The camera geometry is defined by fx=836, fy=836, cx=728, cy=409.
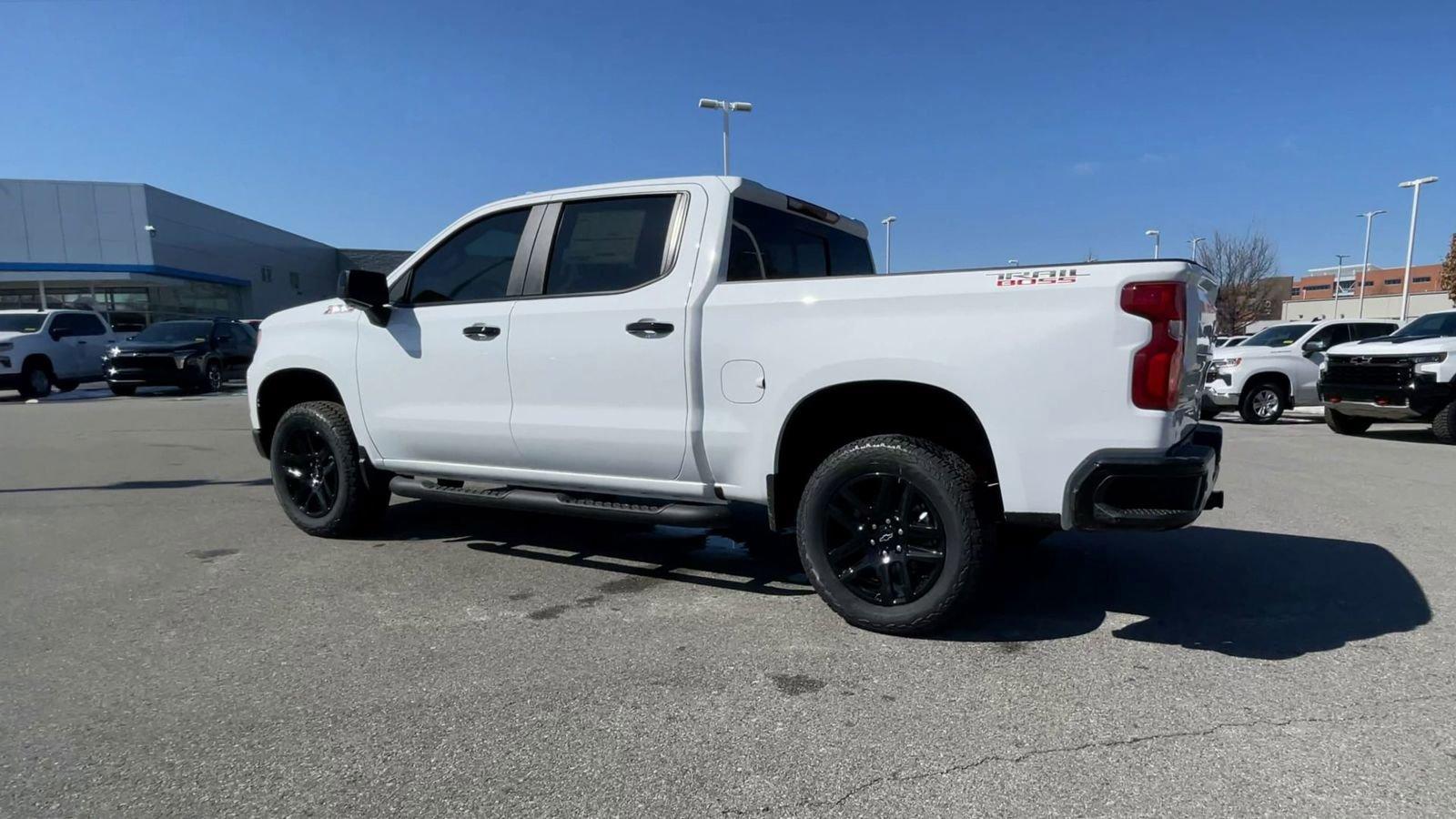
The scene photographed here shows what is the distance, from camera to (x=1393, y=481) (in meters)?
7.44

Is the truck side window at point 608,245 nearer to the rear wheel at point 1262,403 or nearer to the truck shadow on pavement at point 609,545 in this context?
the truck shadow on pavement at point 609,545

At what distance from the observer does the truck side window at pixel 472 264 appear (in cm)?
462

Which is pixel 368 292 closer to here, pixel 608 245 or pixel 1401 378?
pixel 608 245

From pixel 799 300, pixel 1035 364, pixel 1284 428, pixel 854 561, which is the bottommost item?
pixel 1284 428

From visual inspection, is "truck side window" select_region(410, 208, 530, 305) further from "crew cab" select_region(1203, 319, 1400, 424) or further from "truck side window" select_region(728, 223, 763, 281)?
"crew cab" select_region(1203, 319, 1400, 424)

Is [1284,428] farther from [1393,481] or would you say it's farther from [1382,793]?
[1382,793]

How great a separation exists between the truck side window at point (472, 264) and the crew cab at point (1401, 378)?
11.0m

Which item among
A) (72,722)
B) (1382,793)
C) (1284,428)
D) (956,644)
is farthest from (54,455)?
(1284,428)

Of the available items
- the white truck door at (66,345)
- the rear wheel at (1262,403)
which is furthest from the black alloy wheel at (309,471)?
the white truck door at (66,345)

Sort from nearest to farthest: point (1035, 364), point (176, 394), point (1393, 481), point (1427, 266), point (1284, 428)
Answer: point (1035, 364)
point (1393, 481)
point (1284, 428)
point (176, 394)
point (1427, 266)

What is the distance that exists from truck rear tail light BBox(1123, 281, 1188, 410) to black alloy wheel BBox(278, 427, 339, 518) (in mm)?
4500

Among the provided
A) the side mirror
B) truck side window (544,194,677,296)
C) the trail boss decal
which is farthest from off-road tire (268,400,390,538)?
the trail boss decal

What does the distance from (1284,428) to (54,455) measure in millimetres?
16173

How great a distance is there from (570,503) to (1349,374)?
1119 centimetres
